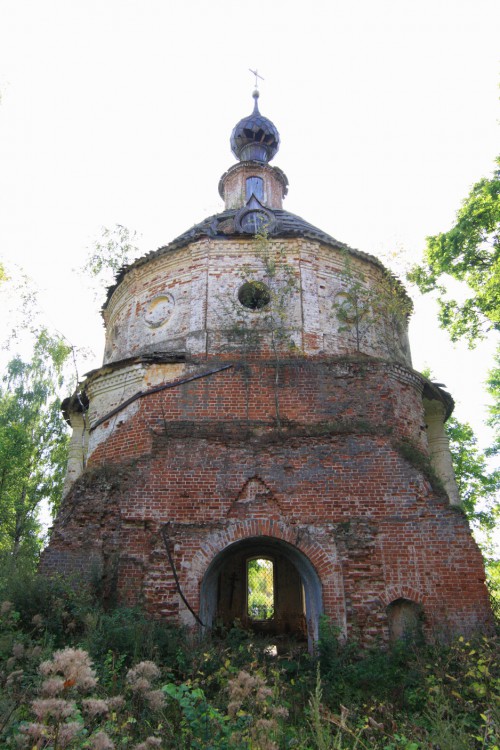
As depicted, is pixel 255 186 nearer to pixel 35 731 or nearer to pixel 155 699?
pixel 155 699

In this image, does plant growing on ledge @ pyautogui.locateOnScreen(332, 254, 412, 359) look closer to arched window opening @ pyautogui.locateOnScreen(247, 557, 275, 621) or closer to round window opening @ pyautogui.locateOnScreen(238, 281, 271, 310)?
round window opening @ pyautogui.locateOnScreen(238, 281, 271, 310)

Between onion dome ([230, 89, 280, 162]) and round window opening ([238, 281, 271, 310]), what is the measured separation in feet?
32.2

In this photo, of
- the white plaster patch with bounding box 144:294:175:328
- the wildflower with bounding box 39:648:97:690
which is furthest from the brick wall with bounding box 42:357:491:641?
the wildflower with bounding box 39:648:97:690

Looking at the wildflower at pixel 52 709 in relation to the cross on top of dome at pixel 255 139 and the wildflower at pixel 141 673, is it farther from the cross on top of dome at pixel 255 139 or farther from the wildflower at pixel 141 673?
the cross on top of dome at pixel 255 139

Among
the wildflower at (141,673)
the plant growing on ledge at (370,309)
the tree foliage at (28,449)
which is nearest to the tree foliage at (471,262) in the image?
the plant growing on ledge at (370,309)

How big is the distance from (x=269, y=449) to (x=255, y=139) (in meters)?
14.5

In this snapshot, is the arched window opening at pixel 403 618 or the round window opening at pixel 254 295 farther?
the round window opening at pixel 254 295

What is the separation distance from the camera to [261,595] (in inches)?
636

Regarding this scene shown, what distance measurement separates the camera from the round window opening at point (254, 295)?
38.2 ft

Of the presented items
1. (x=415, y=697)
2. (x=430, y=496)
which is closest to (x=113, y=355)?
(x=430, y=496)

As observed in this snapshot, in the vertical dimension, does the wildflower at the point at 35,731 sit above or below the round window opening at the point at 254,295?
below

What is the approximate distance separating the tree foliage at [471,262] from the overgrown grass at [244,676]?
6.58m

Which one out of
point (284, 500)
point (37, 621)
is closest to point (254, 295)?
point (284, 500)

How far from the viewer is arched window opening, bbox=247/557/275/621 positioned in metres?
15.0
